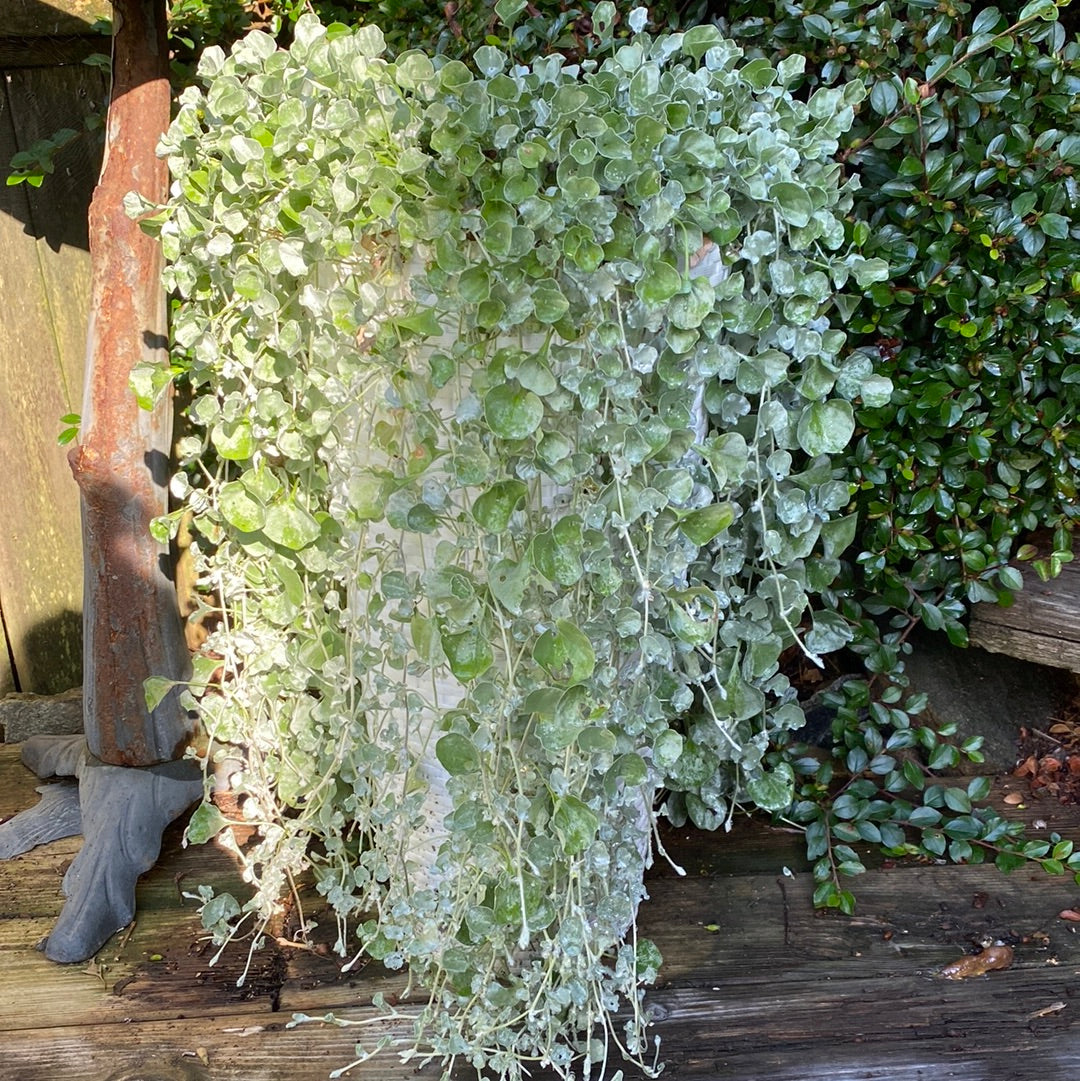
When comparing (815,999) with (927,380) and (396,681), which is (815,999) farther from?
(927,380)

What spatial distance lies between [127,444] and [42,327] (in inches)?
22.9

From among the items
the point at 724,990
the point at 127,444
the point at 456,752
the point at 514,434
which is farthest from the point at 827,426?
the point at 127,444

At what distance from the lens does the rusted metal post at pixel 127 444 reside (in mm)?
1451

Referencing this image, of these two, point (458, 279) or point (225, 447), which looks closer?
point (458, 279)

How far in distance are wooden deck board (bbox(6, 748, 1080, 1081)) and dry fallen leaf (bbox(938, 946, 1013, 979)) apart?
0.05 feet

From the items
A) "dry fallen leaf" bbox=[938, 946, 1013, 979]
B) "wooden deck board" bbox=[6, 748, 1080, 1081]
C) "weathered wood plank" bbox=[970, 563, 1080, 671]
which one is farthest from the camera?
"weathered wood plank" bbox=[970, 563, 1080, 671]

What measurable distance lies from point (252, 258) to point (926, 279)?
40.5 inches

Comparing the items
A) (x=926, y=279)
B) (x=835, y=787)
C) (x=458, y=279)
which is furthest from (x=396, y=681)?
(x=926, y=279)

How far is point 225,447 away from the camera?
117cm

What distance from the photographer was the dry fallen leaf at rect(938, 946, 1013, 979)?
135 centimetres

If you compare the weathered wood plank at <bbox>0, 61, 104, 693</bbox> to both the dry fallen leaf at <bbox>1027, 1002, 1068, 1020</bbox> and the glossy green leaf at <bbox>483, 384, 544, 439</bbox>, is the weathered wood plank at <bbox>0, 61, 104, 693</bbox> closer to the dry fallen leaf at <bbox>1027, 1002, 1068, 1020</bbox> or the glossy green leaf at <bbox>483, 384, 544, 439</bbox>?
the glossy green leaf at <bbox>483, 384, 544, 439</bbox>

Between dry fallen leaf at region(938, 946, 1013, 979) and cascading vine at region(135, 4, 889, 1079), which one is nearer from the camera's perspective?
cascading vine at region(135, 4, 889, 1079)

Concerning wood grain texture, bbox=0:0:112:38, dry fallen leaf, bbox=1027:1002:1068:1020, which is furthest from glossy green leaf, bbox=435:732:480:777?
wood grain texture, bbox=0:0:112:38

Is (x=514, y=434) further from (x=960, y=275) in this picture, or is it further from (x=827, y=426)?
(x=960, y=275)
